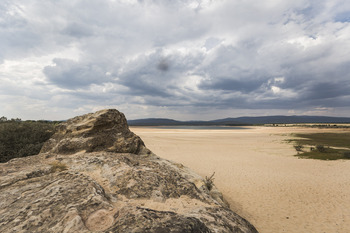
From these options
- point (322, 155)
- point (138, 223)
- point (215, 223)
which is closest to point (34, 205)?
point (138, 223)

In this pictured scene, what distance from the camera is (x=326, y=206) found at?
940 cm

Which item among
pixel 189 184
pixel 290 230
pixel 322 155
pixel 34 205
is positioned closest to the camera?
pixel 34 205

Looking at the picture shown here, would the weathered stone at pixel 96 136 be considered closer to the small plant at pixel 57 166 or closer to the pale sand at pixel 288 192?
the small plant at pixel 57 166

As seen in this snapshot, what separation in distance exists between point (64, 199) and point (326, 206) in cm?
1237

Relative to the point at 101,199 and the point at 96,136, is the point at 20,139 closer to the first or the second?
the point at 96,136

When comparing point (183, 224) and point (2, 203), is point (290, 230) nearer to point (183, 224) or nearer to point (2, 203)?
point (183, 224)

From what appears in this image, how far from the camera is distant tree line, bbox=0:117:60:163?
8.79 m

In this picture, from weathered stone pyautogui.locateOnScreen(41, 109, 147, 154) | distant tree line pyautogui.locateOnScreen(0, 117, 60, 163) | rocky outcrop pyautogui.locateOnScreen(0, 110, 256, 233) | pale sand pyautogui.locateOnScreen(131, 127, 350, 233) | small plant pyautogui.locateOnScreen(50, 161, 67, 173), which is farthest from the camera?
distant tree line pyautogui.locateOnScreen(0, 117, 60, 163)

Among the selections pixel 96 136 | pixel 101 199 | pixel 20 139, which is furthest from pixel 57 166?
pixel 20 139

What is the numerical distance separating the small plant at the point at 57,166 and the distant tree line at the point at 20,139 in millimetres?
5025

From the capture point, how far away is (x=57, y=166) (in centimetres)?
531

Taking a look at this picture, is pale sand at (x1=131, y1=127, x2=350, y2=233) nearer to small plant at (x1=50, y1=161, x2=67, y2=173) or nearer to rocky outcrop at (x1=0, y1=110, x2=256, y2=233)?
rocky outcrop at (x1=0, y1=110, x2=256, y2=233)

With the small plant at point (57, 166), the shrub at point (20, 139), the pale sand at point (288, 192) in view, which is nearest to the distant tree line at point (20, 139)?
the shrub at point (20, 139)

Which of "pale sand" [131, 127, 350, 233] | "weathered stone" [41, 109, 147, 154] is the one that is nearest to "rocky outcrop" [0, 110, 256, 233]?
"weathered stone" [41, 109, 147, 154]
